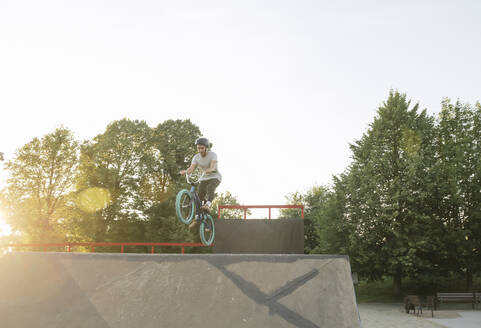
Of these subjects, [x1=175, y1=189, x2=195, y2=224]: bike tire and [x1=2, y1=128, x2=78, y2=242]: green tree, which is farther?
[x1=2, y1=128, x2=78, y2=242]: green tree

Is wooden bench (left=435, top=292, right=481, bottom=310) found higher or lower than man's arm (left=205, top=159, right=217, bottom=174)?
lower

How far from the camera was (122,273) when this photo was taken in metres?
4.82

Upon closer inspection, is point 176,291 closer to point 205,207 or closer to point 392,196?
point 205,207

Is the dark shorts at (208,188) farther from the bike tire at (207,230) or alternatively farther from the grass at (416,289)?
the grass at (416,289)

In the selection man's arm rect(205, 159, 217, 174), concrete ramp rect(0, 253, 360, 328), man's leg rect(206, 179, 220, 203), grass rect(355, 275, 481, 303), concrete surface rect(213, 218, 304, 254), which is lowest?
grass rect(355, 275, 481, 303)

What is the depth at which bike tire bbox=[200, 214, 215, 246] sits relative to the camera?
31.4 feet

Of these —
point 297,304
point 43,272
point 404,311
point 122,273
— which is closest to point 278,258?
point 297,304

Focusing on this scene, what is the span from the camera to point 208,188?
9.35 metres

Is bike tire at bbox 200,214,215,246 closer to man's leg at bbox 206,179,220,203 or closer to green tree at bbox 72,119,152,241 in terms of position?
man's leg at bbox 206,179,220,203

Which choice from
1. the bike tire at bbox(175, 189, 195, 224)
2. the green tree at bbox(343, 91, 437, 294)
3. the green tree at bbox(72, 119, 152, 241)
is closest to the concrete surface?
the bike tire at bbox(175, 189, 195, 224)

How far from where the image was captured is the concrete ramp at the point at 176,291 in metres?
3.91

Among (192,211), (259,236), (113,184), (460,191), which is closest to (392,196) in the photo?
(460,191)

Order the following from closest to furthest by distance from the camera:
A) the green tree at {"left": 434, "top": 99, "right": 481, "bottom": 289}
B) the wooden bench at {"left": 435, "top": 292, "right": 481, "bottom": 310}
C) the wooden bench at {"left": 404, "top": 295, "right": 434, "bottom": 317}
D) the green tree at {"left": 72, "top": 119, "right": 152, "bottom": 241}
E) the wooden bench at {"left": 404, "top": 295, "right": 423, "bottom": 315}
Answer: the wooden bench at {"left": 404, "top": 295, "right": 434, "bottom": 317} → the wooden bench at {"left": 404, "top": 295, "right": 423, "bottom": 315} → the wooden bench at {"left": 435, "top": 292, "right": 481, "bottom": 310} → the green tree at {"left": 434, "top": 99, "right": 481, "bottom": 289} → the green tree at {"left": 72, "top": 119, "right": 152, "bottom": 241}

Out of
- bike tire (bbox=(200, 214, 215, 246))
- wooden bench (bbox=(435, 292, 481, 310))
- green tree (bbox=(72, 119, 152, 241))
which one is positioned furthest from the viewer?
green tree (bbox=(72, 119, 152, 241))
